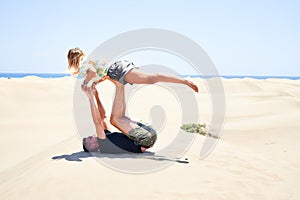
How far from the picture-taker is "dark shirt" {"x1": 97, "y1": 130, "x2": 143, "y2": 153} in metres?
5.38

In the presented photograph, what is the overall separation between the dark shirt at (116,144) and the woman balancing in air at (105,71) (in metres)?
0.94

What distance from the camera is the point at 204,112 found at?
51.1ft

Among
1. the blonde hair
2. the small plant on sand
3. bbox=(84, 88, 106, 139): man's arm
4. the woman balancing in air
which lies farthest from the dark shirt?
the small plant on sand

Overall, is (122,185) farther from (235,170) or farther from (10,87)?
(10,87)

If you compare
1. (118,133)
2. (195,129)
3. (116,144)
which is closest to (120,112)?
(118,133)

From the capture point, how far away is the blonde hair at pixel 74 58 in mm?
5242

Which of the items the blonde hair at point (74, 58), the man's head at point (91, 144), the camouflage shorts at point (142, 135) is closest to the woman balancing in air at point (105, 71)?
the blonde hair at point (74, 58)

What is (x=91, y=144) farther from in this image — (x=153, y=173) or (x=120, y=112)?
(x=153, y=173)

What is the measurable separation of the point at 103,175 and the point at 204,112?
37.7ft

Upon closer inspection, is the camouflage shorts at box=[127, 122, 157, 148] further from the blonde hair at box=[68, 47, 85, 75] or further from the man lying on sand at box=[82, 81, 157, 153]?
the blonde hair at box=[68, 47, 85, 75]

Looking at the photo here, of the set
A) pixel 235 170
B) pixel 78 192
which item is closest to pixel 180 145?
pixel 235 170

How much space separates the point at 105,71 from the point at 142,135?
1268 mm

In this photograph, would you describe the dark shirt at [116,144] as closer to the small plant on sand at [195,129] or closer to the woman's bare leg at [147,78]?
the woman's bare leg at [147,78]

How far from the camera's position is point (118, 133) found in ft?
18.0
